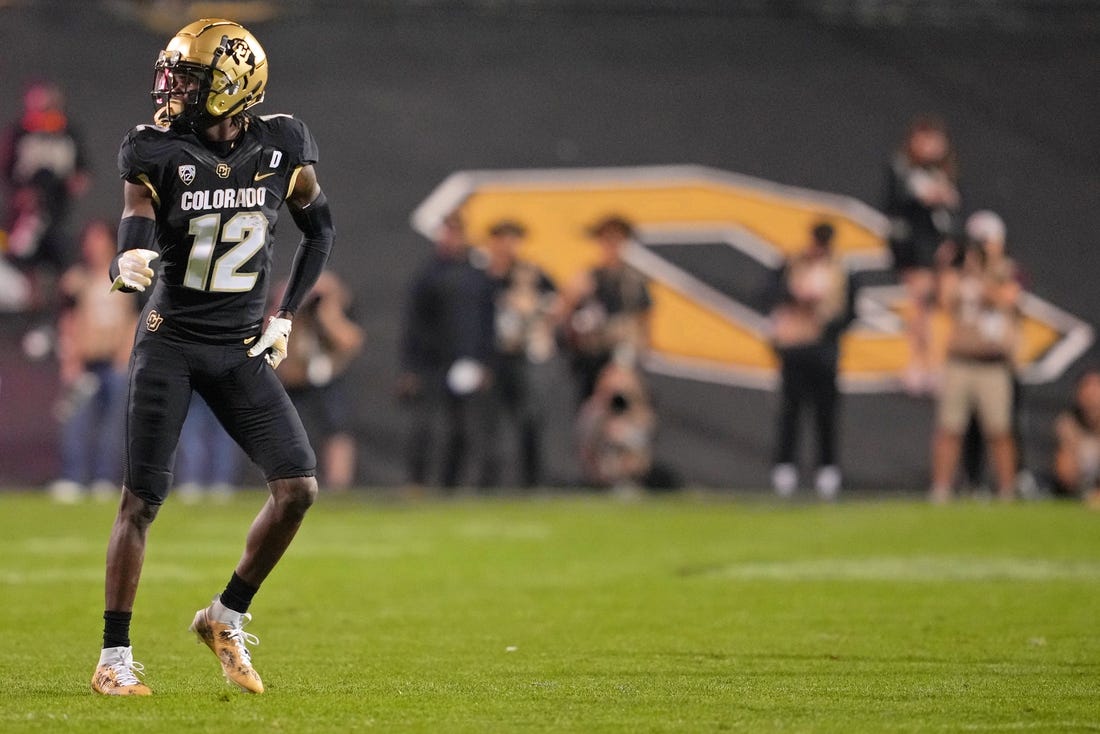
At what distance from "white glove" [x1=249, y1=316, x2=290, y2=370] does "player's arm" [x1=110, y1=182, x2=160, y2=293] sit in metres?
0.48

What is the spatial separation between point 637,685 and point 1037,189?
13.1 metres

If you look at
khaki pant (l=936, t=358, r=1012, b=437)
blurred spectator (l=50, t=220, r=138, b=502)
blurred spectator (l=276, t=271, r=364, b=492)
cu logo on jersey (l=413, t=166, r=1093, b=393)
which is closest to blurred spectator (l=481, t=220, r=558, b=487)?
cu logo on jersey (l=413, t=166, r=1093, b=393)

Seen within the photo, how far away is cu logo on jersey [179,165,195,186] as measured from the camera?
6219mm

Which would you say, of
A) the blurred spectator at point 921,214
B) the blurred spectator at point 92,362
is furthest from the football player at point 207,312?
the blurred spectator at point 921,214

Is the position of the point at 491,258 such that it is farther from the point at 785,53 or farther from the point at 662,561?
the point at 662,561

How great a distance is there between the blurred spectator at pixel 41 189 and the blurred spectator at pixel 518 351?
412 cm

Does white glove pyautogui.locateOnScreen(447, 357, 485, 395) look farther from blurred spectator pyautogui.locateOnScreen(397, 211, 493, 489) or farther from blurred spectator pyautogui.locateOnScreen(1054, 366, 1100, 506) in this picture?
blurred spectator pyautogui.locateOnScreen(1054, 366, 1100, 506)

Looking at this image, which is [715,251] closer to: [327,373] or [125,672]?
[327,373]

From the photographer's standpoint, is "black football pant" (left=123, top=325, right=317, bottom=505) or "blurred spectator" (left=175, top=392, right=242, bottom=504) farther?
"blurred spectator" (left=175, top=392, right=242, bottom=504)

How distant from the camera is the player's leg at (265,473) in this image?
248 inches

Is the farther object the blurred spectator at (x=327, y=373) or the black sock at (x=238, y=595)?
the blurred spectator at (x=327, y=373)

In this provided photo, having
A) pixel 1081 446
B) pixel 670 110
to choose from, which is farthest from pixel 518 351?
pixel 1081 446

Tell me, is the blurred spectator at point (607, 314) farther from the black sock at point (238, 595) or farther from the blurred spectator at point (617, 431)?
the black sock at point (238, 595)

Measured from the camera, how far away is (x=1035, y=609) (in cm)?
903
